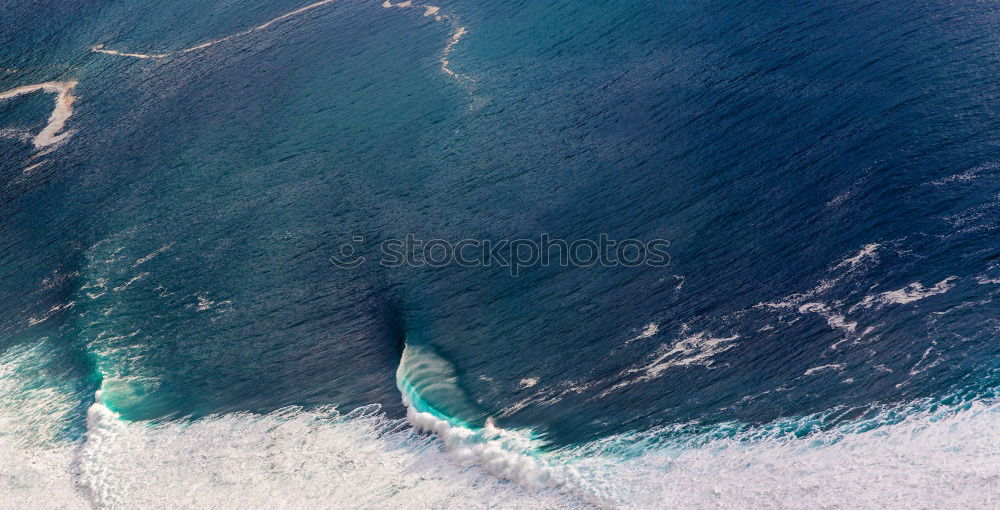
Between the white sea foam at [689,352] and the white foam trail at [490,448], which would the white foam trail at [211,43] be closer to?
the white foam trail at [490,448]

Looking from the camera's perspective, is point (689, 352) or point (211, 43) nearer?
point (689, 352)

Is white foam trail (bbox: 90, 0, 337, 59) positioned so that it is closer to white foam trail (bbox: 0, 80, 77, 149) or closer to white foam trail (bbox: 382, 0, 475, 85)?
white foam trail (bbox: 0, 80, 77, 149)

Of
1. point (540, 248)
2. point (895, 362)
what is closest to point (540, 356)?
point (540, 248)

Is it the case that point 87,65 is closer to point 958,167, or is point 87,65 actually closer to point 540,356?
point 540,356

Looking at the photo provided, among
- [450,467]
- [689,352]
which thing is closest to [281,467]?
[450,467]

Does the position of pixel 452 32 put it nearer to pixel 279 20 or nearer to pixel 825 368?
pixel 279 20

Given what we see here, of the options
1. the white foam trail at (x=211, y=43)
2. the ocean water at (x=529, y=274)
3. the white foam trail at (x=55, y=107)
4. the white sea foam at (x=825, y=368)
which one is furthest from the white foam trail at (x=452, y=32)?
the white sea foam at (x=825, y=368)
